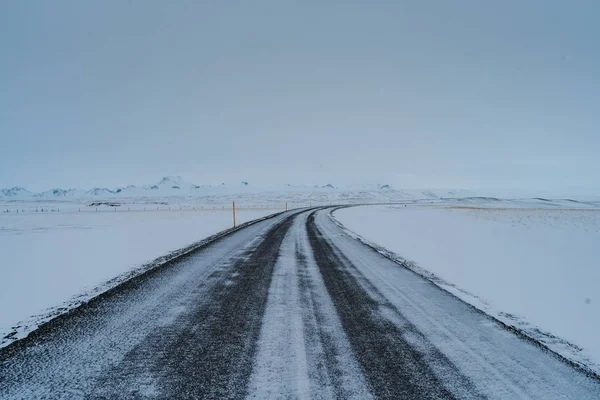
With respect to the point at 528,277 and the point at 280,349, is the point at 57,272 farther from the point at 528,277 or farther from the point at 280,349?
the point at 528,277

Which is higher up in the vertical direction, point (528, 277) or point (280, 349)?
point (280, 349)

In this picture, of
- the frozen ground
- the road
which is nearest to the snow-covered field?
the road

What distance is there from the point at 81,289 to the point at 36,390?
4415mm

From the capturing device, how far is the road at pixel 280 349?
3.16 metres

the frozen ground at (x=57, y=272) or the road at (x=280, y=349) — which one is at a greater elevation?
the road at (x=280, y=349)

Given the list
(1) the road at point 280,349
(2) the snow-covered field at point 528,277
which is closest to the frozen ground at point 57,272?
(1) the road at point 280,349

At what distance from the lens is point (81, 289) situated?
697 centimetres

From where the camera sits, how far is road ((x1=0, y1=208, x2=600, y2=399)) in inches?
124

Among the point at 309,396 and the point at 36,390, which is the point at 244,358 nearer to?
the point at 309,396

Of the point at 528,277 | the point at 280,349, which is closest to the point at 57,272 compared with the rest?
the point at 280,349

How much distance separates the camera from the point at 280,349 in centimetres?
398

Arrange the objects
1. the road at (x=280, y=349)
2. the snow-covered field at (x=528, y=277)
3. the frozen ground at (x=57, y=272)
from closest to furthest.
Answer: the road at (x=280, y=349)
the snow-covered field at (x=528, y=277)
the frozen ground at (x=57, y=272)

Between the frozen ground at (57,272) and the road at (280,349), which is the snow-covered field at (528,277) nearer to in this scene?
the road at (280,349)

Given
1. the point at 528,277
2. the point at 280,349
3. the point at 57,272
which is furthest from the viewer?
the point at 57,272
